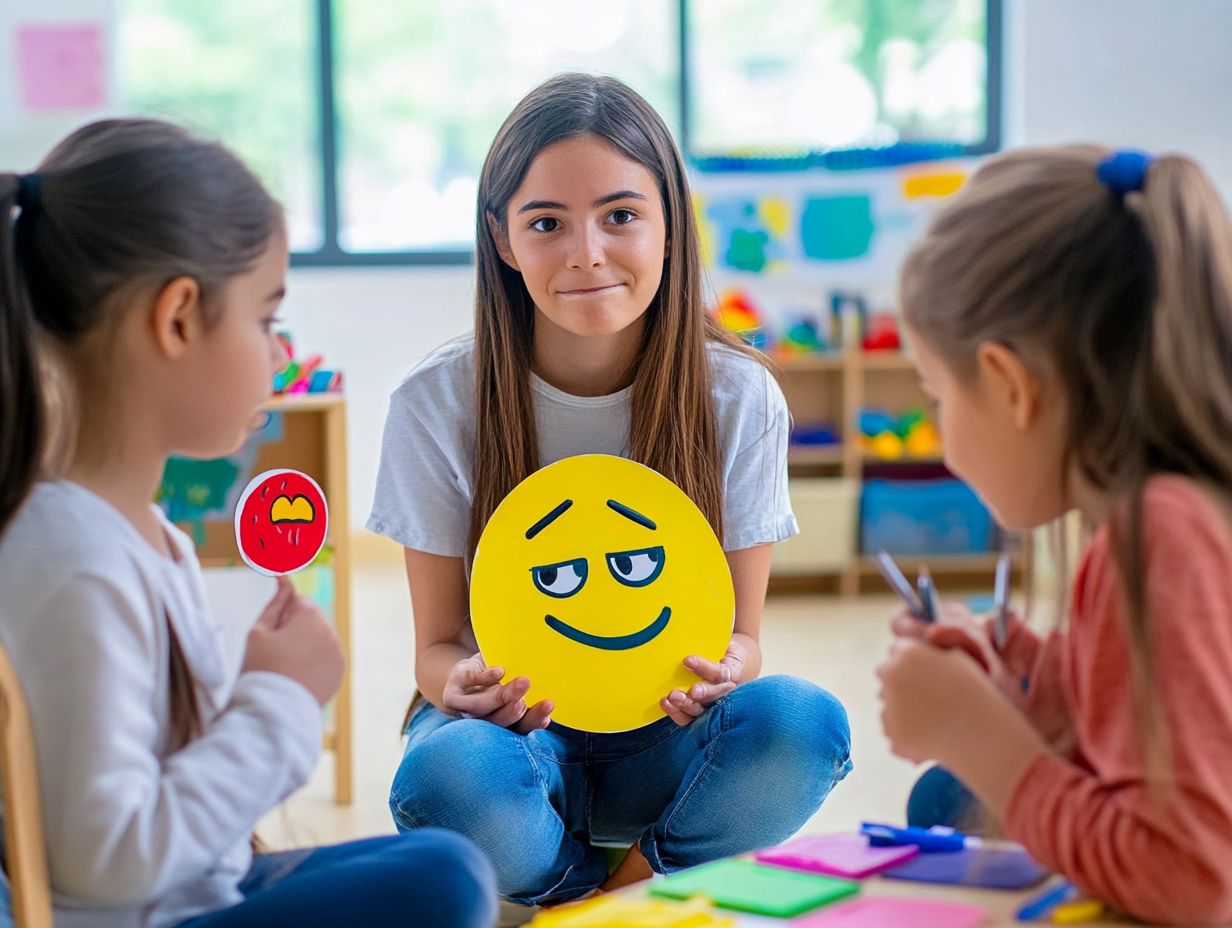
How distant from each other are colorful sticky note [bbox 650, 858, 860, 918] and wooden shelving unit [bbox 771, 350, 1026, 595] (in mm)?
3417

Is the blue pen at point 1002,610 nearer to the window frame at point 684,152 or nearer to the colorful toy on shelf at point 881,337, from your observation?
the colorful toy on shelf at point 881,337

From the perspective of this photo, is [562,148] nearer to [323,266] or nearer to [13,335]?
[13,335]

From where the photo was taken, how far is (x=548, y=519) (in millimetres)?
1410

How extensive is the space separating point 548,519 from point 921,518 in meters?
3.14

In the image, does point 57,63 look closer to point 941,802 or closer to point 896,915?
point 941,802

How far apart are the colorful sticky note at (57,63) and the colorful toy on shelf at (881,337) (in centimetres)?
278

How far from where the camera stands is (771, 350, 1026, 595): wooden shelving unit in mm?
4410

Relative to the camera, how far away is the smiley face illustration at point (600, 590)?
4.56 ft

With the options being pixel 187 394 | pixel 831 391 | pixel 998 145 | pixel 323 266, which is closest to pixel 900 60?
pixel 998 145

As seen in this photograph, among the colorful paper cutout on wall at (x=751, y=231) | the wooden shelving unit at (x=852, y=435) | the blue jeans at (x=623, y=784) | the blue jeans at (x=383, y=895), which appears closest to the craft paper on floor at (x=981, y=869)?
the blue jeans at (x=383, y=895)

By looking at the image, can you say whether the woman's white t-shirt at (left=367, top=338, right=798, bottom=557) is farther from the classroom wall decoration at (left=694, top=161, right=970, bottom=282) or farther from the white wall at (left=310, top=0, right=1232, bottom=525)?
the white wall at (left=310, top=0, right=1232, bottom=525)

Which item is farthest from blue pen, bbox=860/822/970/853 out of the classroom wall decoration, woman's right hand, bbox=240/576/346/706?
the classroom wall decoration

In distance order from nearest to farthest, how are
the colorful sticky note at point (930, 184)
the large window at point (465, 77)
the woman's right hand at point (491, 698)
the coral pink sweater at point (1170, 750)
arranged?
the coral pink sweater at point (1170, 750), the woman's right hand at point (491, 698), the colorful sticky note at point (930, 184), the large window at point (465, 77)

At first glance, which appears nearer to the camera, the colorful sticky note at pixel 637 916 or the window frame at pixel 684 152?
the colorful sticky note at pixel 637 916
